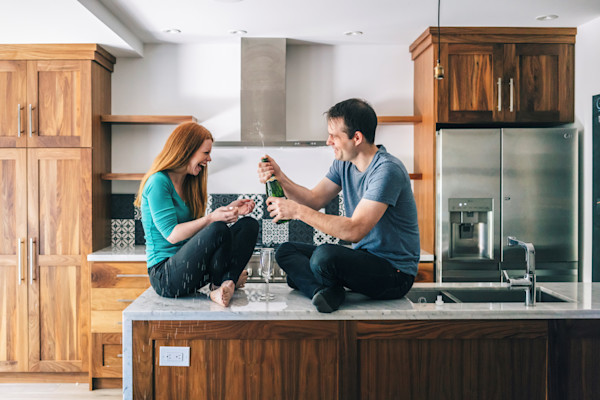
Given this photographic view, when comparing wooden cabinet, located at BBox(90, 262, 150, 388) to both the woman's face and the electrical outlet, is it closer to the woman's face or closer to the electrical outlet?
the woman's face

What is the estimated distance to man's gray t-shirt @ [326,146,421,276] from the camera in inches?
84.5

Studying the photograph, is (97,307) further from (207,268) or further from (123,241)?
Answer: (207,268)

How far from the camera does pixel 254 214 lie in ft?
14.0

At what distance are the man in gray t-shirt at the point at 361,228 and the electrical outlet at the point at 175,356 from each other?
0.54 meters

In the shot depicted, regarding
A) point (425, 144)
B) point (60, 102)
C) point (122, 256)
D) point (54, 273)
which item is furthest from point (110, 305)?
point (425, 144)

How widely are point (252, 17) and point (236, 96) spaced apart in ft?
2.73

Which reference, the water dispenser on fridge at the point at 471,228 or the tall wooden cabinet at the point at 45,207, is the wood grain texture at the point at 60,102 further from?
the water dispenser on fridge at the point at 471,228

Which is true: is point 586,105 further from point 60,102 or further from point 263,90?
point 60,102

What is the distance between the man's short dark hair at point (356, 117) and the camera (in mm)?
2291

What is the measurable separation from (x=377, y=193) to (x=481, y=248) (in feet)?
6.15

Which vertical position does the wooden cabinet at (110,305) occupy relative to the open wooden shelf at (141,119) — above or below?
below

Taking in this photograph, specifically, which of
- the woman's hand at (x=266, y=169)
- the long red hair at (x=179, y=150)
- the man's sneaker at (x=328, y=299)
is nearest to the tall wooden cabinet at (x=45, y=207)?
the long red hair at (x=179, y=150)

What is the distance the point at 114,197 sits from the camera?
4.20m

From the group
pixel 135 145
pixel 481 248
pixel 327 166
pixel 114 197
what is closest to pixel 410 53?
pixel 327 166
